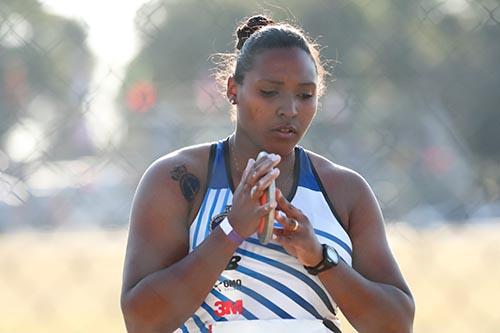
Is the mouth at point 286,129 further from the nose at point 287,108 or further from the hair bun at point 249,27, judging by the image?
the hair bun at point 249,27

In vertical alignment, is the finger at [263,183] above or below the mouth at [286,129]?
below

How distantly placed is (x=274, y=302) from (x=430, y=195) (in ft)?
7.88

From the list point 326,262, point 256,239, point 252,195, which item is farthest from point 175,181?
point 326,262

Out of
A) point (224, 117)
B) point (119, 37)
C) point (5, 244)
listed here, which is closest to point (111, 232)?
point (5, 244)

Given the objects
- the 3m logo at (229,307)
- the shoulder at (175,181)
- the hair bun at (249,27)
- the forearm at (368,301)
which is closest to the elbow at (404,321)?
the forearm at (368,301)

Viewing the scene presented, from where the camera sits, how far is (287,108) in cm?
320

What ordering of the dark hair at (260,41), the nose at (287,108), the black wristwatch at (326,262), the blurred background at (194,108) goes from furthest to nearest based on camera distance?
1. the blurred background at (194,108)
2. the dark hair at (260,41)
3. the nose at (287,108)
4. the black wristwatch at (326,262)

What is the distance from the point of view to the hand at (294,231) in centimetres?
300

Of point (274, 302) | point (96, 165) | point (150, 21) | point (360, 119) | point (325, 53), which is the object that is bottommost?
point (274, 302)

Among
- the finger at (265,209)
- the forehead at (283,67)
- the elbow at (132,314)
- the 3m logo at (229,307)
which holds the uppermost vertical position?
the forehead at (283,67)

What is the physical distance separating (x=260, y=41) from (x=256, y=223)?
631 mm

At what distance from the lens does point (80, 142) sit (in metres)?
3.61

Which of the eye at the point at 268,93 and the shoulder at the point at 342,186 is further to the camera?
the shoulder at the point at 342,186

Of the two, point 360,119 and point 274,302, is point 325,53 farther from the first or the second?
point 274,302
